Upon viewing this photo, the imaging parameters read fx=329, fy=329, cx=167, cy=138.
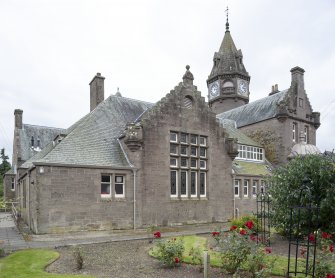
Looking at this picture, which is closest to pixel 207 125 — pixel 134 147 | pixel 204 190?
pixel 204 190

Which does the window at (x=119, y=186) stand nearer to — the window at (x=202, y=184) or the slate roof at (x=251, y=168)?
the window at (x=202, y=184)

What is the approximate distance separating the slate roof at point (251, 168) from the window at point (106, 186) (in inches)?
559

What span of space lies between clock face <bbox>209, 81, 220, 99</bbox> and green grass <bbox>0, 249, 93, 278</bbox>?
1916 inches

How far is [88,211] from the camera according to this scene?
74.8 ft

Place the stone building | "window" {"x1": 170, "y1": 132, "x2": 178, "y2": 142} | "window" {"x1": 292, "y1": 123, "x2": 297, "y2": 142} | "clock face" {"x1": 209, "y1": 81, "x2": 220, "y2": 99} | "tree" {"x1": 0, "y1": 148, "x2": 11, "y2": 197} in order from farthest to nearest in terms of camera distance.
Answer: "tree" {"x1": 0, "y1": 148, "x2": 11, "y2": 197} → "clock face" {"x1": 209, "y1": 81, "x2": 220, "y2": 99} → "window" {"x1": 292, "y1": 123, "x2": 297, "y2": 142} → "window" {"x1": 170, "y1": 132, "x2": 178, "y2": 142} → the stone building

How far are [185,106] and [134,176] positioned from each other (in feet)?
26.5

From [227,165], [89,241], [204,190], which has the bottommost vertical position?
[89,241]

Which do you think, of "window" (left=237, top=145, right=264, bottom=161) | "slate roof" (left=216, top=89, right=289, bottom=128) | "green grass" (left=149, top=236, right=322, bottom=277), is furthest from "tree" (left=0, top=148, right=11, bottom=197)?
"green grass" (left=149, top=236, right=322, bottom=277)

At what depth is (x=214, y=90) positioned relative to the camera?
202 ft

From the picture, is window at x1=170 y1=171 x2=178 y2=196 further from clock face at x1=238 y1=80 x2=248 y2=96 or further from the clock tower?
clock face at x1=238 y1=80 x2=248 y2=96

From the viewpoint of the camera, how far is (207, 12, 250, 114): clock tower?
58.9 m

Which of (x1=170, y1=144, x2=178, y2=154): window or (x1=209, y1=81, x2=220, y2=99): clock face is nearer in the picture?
(x1=170, y1=144, x2=178, y2=154): window

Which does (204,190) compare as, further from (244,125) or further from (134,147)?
(244,125)

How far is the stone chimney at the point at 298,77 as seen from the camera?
46213 mm
